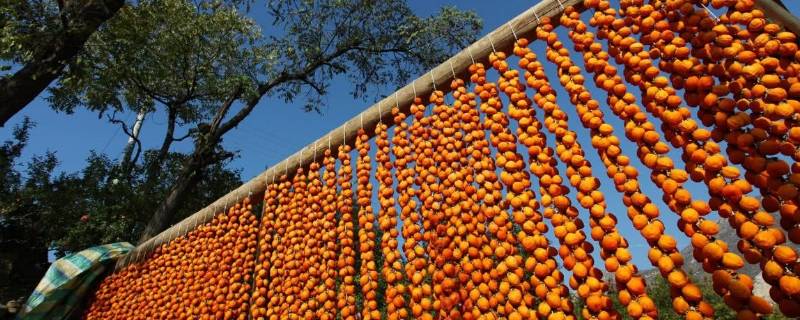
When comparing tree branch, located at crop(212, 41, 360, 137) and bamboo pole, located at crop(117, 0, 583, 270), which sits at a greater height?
tree branch, located at crop(212, 41, 360, 137)

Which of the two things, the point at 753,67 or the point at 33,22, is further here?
the point at 33,22

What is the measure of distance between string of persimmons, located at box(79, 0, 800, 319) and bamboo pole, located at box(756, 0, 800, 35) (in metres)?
0.03

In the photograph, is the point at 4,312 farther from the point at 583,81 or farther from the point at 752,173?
the point at 752,173

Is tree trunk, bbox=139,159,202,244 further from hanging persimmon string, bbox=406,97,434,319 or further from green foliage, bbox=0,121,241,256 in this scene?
hanging persimmon string, bbox=406,97,434,319

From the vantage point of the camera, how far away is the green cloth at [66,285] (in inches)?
196

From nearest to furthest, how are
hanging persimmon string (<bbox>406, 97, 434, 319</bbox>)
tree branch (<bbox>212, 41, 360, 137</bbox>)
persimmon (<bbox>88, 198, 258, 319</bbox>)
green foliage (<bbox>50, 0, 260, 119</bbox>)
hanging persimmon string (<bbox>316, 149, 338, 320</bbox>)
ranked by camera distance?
hanging persimmon string (<bbox>406, 97, 434, 319</bbox>) → hanging persimmon string (<bbox>316, 149, 338, 320</bbox>) → persimmon (<bbox>88, 198, 258, 319</bbox>) → green foliage (<bbox>50, 0, 260, 119</bbox>) → tree branch (<bbox>212, 41, 360, 137</bbox>)

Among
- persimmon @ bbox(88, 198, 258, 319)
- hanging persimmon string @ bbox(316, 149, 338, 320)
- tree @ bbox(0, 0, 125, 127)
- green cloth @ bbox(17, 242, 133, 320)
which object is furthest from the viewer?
tree @ bbox(0, 0, 125, 127)

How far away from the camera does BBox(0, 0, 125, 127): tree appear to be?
17.8 feet

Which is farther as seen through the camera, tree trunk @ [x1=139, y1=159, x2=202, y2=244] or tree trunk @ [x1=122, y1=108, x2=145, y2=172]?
tree trunk @ [x1=122, y1=108, x2=145, y2=172]

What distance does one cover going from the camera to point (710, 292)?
10250 mm

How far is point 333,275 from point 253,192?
66.3 inches

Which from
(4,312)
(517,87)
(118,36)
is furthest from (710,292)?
(118,36)

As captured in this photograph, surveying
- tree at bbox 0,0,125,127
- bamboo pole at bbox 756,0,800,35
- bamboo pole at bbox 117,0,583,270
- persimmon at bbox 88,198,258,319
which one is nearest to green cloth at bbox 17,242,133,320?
persimmon at bbox 88,198,258,319

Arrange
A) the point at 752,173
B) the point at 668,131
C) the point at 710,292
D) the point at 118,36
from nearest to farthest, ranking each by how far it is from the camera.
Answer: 1. the point at 752,173
2. the point at 668,131
3. the point at 118,36
4. the point at 710,292
